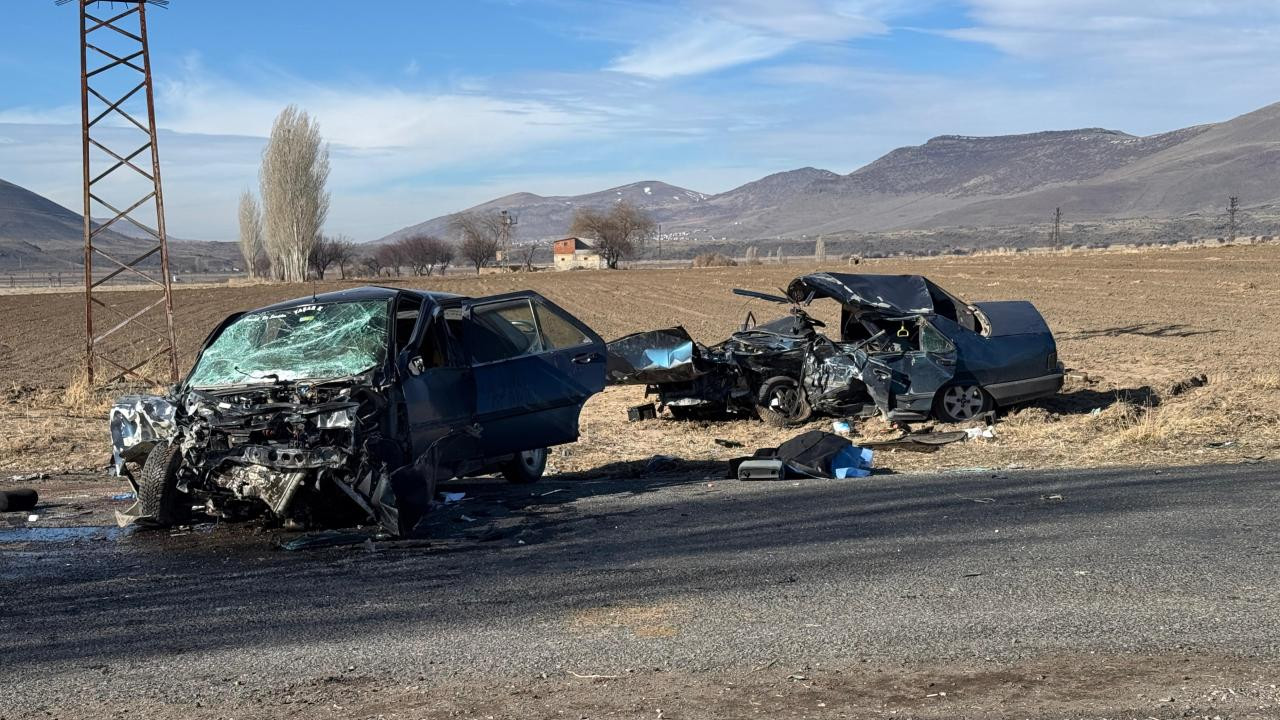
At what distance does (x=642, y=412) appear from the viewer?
15703mm

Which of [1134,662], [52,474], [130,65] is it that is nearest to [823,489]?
[1134,662]

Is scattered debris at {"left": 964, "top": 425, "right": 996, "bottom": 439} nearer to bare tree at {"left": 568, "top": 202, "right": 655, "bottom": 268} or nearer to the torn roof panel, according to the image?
the torn roof panel

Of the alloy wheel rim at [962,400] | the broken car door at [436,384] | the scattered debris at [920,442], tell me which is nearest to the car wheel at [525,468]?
the broken car door at [436,384]

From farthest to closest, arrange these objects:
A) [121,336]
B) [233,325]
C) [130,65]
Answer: [121,336] → [130,65] → [233,325]

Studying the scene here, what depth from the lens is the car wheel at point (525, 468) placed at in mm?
10859

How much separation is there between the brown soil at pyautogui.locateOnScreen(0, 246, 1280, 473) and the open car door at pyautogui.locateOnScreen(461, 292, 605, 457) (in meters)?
1.87

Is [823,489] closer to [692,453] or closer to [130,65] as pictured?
[692,453]

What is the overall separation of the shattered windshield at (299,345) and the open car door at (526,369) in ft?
2.88

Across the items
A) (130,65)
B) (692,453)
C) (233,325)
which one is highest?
(130,65)

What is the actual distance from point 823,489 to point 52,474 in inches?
298

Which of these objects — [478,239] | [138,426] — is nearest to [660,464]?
[138,426]

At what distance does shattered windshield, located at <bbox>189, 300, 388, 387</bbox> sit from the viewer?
359 inches

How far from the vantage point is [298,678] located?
5395 mm

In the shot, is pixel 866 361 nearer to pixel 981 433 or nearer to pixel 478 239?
pixel 981 433
